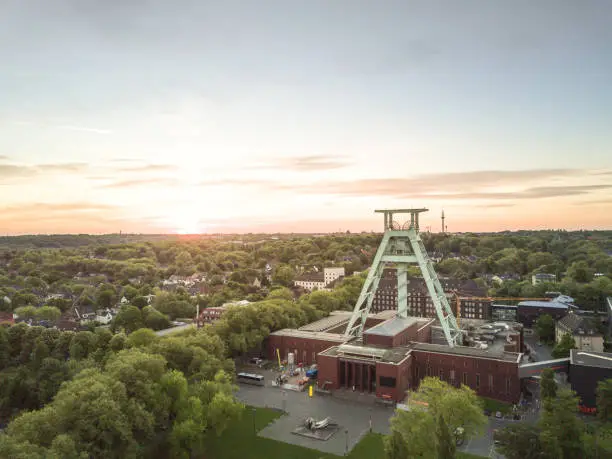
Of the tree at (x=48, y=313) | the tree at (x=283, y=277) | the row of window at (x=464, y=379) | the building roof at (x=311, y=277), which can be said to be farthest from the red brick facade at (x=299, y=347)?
the building roof at (x=311, y=277)

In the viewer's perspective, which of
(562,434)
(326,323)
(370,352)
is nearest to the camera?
(562,434)

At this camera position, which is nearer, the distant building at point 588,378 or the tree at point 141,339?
the distant building at point 588,378

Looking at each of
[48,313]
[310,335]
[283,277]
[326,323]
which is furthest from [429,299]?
[48,313]

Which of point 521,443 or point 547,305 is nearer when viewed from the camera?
point 521,443

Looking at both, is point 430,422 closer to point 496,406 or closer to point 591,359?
point 496,406

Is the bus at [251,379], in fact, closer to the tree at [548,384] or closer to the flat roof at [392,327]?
the flat roof at [392,327]

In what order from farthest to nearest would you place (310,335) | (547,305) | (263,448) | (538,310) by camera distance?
(538,310)
(547,305)
(310,335)
(263,448)

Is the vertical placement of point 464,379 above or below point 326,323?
below
